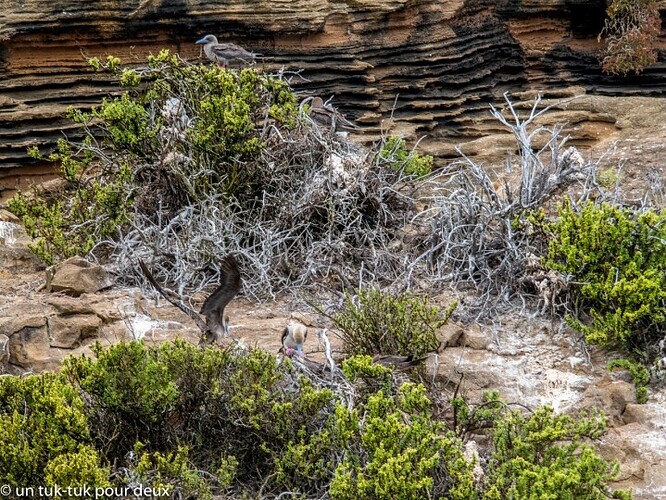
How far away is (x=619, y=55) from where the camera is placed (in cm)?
1080

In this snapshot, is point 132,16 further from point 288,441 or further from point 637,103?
A: point 288,441

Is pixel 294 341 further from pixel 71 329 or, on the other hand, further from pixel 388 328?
pixel 71 329

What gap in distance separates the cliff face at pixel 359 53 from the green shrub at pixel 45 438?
17.8ft

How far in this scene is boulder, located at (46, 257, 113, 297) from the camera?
6.85m

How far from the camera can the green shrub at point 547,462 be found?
429 centimetres

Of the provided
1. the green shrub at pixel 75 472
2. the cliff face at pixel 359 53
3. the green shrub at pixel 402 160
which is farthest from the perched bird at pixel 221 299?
the cliff face at pixel 359 53

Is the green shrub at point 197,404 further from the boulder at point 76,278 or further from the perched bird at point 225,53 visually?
the perched bird at point 225,53

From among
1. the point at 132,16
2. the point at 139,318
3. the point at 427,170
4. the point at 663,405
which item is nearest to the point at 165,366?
the point at 139,318

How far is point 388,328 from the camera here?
19.1 feet

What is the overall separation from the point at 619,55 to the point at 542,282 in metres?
5.06

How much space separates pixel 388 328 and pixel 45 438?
2.04 metres

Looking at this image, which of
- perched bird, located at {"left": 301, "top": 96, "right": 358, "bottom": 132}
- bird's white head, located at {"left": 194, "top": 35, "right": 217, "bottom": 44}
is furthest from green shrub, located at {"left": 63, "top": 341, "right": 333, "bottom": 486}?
bird's white head, located at {"left": 194, "top": 35, "right": 217, "bottom": 44}

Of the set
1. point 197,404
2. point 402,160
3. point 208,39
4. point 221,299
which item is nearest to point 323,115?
point 402,160

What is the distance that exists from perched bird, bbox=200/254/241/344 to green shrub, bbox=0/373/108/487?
1135 millimetres
